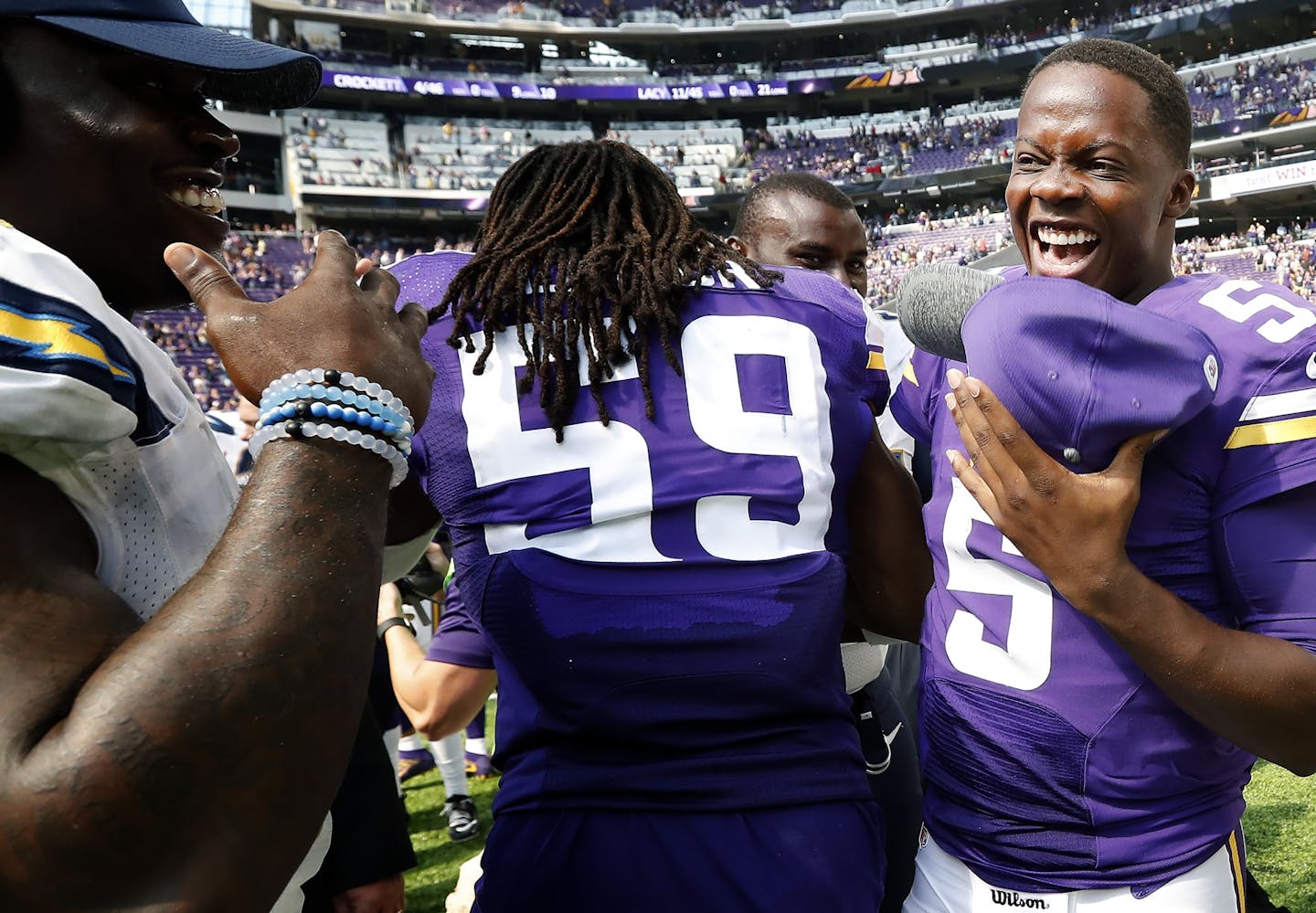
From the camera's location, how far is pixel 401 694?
8.08 ft

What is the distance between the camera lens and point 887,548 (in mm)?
Answer: 1795

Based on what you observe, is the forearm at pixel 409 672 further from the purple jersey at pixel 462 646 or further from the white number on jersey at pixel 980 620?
the white number on jersey at pixel 980 620

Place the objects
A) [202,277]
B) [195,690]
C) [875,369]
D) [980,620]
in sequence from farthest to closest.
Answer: [875,369]
[980,620]
[202,277]
[195,690]

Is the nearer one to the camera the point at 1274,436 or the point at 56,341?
the point at 56,341

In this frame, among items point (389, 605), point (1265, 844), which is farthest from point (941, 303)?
point (1265, 844)

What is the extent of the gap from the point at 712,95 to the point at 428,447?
38.4 meters

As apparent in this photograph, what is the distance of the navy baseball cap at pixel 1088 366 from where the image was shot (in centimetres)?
133

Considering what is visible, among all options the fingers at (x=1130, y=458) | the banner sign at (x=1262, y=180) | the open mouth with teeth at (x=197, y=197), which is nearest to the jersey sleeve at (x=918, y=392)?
the fingers at (x=1130, y=458)

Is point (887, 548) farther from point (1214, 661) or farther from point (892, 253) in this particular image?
point (892, 253)

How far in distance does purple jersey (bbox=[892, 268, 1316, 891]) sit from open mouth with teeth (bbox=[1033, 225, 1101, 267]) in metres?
0.15

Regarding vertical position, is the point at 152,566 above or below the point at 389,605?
above

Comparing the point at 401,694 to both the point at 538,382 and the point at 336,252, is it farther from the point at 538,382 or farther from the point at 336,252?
the point at 336,252

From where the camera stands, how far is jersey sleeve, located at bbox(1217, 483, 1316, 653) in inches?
55.1

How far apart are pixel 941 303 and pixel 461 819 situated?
4193 millimetres
